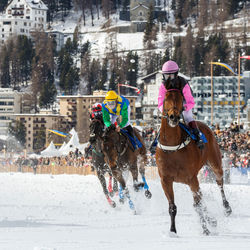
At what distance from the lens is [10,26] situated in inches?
7357

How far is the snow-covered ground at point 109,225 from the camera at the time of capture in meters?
7.12

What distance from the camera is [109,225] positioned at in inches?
367

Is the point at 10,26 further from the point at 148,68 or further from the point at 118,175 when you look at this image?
the point at 118,175

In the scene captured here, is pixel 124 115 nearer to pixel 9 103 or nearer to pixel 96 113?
pixel 96 113

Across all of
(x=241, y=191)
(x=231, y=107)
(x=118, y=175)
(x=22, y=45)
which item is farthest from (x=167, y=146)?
(x=22, y=45)

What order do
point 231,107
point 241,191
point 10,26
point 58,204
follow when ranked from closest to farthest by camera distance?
point 58,204 → point 241,191 → point 231,107 → point 10,26

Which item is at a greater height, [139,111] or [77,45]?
[77,45]

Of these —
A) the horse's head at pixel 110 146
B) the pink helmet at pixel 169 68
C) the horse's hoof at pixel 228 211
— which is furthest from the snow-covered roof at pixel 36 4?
the pink helmet at pixel 169 68

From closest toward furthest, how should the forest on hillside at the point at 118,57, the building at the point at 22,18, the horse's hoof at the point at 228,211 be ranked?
the horse's hoof at the point at 228,211 < the forest on hillside at the point at 118,57 < the building at the point at 22,18

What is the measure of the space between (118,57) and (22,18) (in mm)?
54357

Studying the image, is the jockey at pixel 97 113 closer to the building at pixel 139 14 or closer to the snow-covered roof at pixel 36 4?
the building at pixel 139 14

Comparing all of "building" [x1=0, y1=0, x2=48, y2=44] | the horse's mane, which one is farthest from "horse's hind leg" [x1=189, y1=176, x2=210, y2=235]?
"building" [x1=0, y1=0, x2=48, y2=44]

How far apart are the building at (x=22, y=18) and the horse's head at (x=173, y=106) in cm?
17666

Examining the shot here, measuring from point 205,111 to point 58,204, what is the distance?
102 metres
